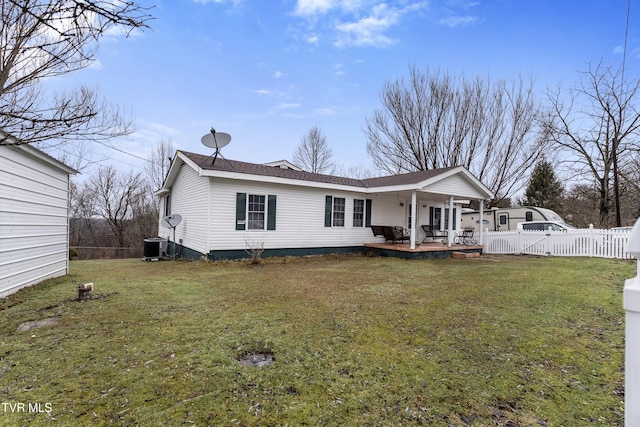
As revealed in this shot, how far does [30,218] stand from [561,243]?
15907mm

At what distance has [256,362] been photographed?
305 centimetres

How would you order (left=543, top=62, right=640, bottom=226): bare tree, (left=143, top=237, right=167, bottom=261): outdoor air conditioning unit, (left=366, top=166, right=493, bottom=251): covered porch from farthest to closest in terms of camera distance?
1. (left=543, top=62, right=640, bottom=226): bare tree
2. (left=143, top=237, right=167, bottom=261): outdoor air conditioning unit
3. (left=366, top=166, right=493, bottom=251): covered porch

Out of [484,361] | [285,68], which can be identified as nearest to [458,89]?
[285,68]

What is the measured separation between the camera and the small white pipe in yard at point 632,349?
0.76 meters

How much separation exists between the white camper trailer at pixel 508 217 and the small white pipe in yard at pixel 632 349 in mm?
17980

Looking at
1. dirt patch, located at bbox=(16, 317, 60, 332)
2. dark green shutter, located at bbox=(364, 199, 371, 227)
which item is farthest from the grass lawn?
dark green shutter, located at bbox=(364, 199, 371, 227)

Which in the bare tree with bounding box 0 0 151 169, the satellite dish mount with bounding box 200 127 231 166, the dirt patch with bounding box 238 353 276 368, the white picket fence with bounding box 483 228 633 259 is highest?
the satellite dish mount with bounding box 200 127 231 166

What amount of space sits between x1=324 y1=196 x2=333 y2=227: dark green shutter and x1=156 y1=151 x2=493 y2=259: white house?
4 centimetres

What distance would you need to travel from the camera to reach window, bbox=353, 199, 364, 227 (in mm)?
13047

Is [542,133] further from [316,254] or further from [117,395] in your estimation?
[117,395]

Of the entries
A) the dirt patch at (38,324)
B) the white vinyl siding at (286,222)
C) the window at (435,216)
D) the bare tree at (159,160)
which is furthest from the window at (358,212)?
the bare tree at (159,160)

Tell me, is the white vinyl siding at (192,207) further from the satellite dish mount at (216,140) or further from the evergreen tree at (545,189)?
the evergreen tree at (545,189)

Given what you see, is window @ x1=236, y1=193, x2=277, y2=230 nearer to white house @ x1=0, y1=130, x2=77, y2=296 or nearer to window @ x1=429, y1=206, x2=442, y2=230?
white house @ x1=0, y1=130, x2=77, y2=296

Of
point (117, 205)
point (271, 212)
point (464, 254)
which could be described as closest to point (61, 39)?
point (271, 212)
